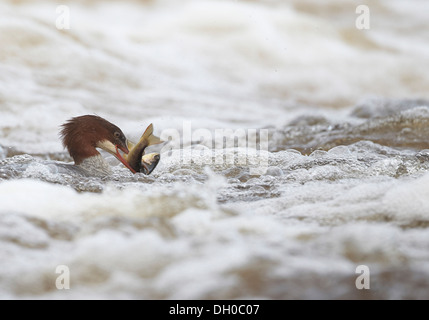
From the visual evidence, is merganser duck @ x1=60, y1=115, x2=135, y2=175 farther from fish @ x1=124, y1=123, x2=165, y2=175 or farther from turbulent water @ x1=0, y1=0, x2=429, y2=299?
turbulent water @ x1=0, y1=0, x2=429, y2=299

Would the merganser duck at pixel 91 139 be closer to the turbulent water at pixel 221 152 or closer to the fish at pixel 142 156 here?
the fish at pixel 142 156

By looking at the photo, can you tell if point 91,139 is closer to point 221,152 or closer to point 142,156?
point 142,156

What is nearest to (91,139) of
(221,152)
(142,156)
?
(142,156)

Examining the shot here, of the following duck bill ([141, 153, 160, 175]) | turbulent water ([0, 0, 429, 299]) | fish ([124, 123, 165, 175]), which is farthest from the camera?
duck bill ([141, 153, 160, 175])

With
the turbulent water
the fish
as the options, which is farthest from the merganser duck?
the turbulent water

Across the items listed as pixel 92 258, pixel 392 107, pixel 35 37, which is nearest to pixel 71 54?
Result: pixel 35 37

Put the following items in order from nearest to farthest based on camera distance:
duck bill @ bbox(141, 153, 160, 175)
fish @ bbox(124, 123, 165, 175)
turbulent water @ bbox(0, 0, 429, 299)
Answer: turbulent water @ bbox(0, 0, 429, 299) < fish @ bbox(124, 123, 165, 175) < duck bill @ bbox(141, 153, 160, 175)

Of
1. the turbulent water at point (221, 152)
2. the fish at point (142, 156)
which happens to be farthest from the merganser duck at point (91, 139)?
the turbulent water at point (221, 152)
